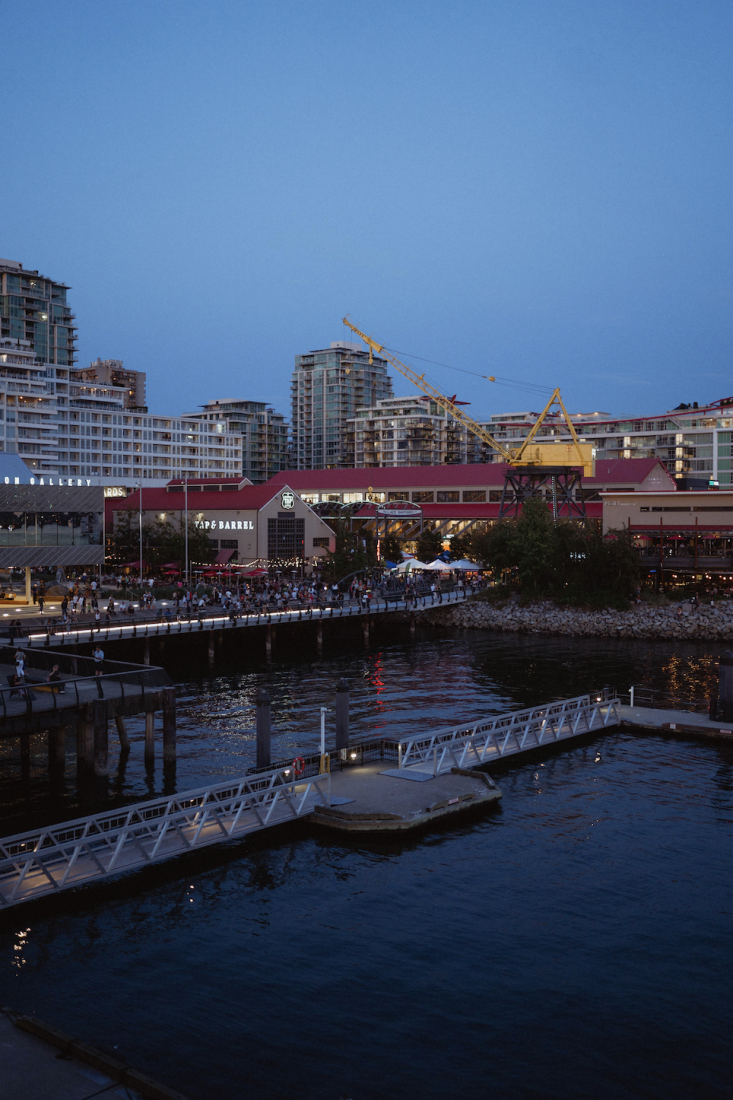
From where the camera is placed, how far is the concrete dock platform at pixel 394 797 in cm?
2761

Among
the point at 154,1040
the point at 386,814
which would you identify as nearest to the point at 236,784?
the point at 386,814

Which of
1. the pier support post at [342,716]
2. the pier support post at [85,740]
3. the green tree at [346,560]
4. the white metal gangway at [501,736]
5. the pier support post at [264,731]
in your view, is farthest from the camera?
the green tree at [346,560]

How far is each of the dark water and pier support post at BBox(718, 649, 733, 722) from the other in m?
8.02

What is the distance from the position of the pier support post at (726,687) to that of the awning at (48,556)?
4856 centimetres

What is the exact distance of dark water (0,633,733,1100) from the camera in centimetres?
1670

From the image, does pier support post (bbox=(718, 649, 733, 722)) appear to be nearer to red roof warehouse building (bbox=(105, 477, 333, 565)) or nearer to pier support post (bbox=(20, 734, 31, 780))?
pier support post (bbox=(20, 734, 31, 780))

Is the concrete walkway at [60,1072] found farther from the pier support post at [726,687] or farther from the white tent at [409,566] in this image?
the white tent at [409,566]

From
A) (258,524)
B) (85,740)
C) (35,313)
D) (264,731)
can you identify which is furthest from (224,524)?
(35,313)

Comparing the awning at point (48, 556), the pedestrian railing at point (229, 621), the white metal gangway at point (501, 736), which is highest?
the awning at point (48, 556)

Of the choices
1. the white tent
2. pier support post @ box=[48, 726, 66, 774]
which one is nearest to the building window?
the white tent

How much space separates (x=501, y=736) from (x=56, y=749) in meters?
17.0

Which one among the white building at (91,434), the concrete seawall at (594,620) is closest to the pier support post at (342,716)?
the concrete seawall at (594,620)

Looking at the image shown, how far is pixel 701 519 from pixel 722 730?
182 feet

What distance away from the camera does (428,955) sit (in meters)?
20.7
